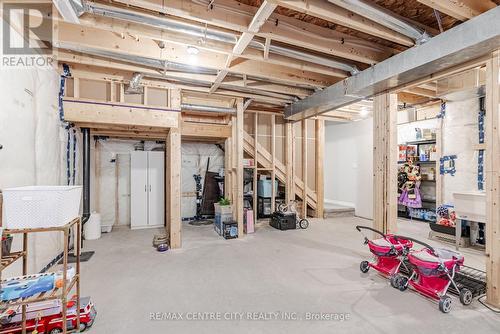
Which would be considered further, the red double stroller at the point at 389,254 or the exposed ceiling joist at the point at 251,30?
the red double stroller at the point at 389,254

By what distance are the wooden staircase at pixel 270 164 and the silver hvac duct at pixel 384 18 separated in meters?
3.63

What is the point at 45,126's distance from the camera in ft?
9.92

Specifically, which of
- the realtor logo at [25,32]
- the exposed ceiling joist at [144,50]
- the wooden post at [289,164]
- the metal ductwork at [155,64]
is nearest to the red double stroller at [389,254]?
the exposed ceiling joist at [144,50]

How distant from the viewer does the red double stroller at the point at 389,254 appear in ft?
8.95

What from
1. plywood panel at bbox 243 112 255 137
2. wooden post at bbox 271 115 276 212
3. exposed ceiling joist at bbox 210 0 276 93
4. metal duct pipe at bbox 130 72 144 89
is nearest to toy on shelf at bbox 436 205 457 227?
wooden post at bbox 271 115 276 212

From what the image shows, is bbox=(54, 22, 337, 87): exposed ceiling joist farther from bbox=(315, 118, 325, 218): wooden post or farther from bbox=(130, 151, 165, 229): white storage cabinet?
bbox=(315, 118, 325, 218): wooden post

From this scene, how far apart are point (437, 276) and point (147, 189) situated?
5083 millimetres

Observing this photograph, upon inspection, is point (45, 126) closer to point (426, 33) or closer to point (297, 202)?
point (426, 33)

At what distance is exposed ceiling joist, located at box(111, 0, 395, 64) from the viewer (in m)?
2.17

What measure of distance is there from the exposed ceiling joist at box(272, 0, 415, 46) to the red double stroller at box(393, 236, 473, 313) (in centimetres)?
220

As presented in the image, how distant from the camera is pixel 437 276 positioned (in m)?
2.36

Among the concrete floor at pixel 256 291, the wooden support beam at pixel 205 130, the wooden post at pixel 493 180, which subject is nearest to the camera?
the concrete floor at pixel 256 291

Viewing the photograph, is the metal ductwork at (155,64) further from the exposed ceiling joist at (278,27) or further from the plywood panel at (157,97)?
the exposed ceiling joist at (278,27)

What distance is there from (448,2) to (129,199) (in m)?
6.12
